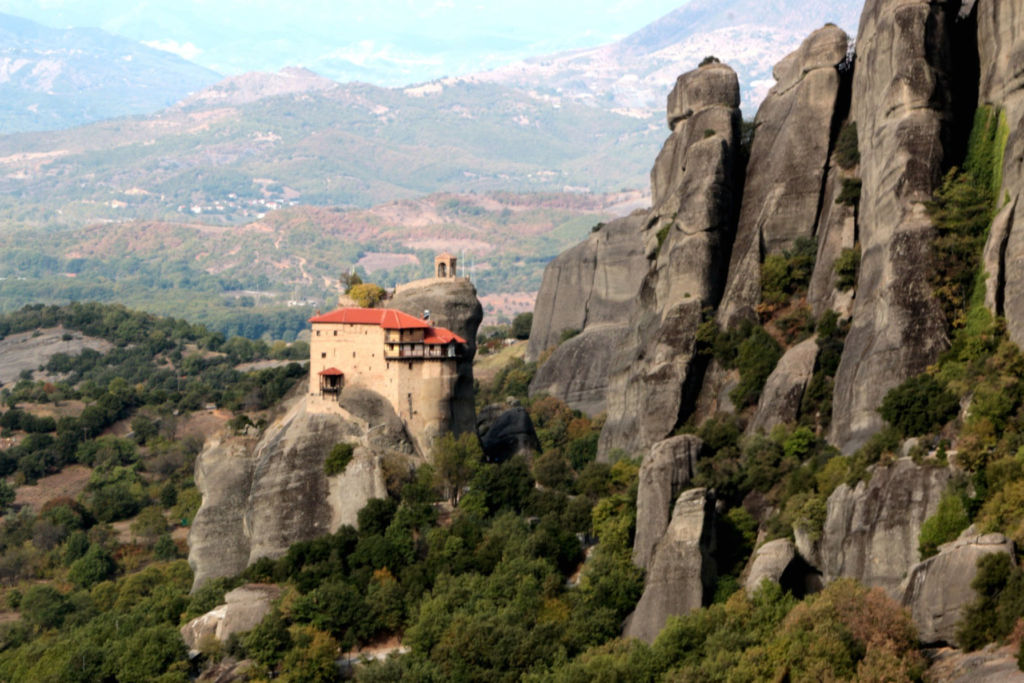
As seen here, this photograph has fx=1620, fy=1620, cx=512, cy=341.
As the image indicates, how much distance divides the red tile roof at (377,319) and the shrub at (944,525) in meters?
33.3

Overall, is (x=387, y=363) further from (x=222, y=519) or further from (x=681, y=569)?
(x=681, y=569)

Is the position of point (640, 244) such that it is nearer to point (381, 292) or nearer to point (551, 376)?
point (551, 376)

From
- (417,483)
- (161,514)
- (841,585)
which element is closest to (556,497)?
(417,483)

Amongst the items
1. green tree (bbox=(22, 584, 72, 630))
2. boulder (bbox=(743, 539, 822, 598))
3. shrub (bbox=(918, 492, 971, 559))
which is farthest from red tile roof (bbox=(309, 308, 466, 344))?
shrub (bbox=(918, 492, 971, 559))

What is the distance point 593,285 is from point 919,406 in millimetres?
68455

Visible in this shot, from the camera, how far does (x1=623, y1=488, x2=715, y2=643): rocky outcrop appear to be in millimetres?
61000

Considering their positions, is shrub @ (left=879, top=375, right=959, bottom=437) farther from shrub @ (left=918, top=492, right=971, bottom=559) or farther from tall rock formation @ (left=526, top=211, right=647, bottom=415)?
tall rock formation @ (left=526, top=211, right=647, bottom=415)

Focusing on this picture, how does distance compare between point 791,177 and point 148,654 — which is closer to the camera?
point 148,654

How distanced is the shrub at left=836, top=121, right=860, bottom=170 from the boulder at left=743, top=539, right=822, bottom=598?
917 inches

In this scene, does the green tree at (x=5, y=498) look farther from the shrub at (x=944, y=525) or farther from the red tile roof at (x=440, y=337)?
the shrub at (x=944, y=525)

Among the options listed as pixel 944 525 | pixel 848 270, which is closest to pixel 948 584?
pixel 944 525

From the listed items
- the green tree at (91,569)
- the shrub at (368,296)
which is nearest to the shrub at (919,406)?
the shrub at (368,296)

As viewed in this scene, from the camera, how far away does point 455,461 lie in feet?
261

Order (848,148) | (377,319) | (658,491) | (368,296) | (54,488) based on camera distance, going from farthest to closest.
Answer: (54,488) → (368,296) → (377,319) → (848,148) → (658,491)
